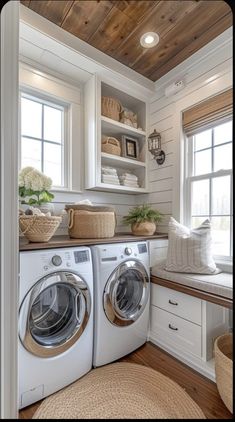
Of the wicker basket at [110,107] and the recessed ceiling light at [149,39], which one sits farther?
the wicker basket at [110,107]

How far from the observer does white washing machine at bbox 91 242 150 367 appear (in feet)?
4.88

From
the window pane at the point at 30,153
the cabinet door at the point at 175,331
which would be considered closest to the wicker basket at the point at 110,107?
the window pane at the point at 30,153

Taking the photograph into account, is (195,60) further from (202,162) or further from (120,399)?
(120,399)

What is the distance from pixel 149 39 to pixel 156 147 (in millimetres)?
917

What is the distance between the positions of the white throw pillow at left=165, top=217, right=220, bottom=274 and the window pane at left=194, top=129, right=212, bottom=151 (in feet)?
2.50

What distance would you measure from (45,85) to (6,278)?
6.04 ft

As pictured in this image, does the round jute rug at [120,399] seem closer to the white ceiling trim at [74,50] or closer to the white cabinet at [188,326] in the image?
the white cabinet at [188,326]

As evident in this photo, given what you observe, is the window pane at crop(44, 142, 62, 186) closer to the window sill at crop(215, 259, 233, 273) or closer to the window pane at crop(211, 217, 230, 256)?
the window pane at crop(211, 217, 230, 256)

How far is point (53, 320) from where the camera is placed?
140 cm

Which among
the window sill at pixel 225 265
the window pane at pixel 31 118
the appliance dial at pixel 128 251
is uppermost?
the window pane at pixel 31 118

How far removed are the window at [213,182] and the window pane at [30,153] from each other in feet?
4.72

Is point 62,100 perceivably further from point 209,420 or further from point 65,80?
point 209,420

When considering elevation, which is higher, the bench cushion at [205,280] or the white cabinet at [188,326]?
the bench cushion at [205,280]

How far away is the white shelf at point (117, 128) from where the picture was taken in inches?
82.2
